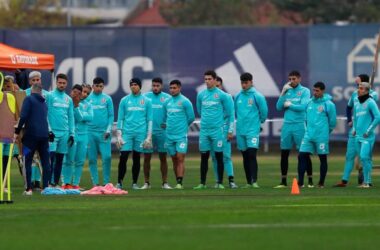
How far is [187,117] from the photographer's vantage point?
27.6 meters

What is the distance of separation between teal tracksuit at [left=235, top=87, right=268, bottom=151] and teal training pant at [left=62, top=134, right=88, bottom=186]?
2924 mm

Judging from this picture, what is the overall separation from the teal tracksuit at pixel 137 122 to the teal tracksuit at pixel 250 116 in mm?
1671

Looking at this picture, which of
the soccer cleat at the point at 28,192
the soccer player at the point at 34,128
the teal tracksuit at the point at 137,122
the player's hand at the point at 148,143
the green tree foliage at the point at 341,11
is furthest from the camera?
the green tree foliage at the point at 341,11

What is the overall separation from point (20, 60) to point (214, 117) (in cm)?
526

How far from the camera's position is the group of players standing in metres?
26.6

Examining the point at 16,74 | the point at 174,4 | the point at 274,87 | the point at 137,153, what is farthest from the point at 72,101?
the point at 174,4

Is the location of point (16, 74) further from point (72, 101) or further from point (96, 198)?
point (96, 198)

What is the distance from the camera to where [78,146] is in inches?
1088

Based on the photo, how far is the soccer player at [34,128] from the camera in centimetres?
2428

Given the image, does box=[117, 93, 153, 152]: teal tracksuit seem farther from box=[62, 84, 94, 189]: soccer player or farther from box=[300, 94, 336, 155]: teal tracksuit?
box=[300, 94, 336, 155]: teal tracksuit

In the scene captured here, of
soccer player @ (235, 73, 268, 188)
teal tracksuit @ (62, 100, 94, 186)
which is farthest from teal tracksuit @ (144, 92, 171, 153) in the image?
soccer player @ (235, 73, 268, 188)

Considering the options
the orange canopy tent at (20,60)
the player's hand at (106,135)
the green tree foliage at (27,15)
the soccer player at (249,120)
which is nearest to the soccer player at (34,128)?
the player's hand at (106,135)

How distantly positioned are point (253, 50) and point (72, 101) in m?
23.5

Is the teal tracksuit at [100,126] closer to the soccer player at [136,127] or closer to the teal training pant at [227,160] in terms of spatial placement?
the soccer player at [136,127]
